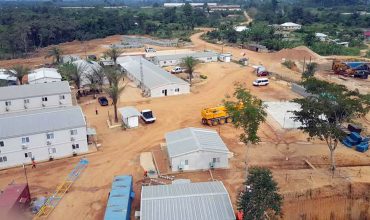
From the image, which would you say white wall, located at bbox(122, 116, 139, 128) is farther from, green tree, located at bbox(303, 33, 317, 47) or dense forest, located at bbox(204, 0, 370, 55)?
green tree, located at bbox(303, 33, 317, 47)

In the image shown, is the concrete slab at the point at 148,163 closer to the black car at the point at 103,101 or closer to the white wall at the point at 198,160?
the white wall at the point at 198,160

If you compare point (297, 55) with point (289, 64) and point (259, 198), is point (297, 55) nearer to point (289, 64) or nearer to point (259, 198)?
point (289, 64)

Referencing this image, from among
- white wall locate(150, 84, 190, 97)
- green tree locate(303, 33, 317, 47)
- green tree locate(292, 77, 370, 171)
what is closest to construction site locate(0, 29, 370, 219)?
white wall locate(150, 84, 190, 97)

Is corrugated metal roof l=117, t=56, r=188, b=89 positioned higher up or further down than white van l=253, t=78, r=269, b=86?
higher up

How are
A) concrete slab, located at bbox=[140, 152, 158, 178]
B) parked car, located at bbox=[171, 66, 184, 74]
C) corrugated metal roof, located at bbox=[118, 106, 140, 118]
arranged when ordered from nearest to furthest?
1. concrete slab, located at bbox=[140, 152, 158, 178]
2. corrugated metal roof, located at bbox=[118, 106, 140, 118]
3. parked car, located at bbox=[171, 66, 184, 74]

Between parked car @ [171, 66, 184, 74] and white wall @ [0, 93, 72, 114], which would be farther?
parked car @ [171, 66, 184, 74]

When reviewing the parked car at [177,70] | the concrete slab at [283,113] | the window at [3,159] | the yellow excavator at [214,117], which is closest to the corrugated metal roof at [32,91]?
the window at [3,159]
